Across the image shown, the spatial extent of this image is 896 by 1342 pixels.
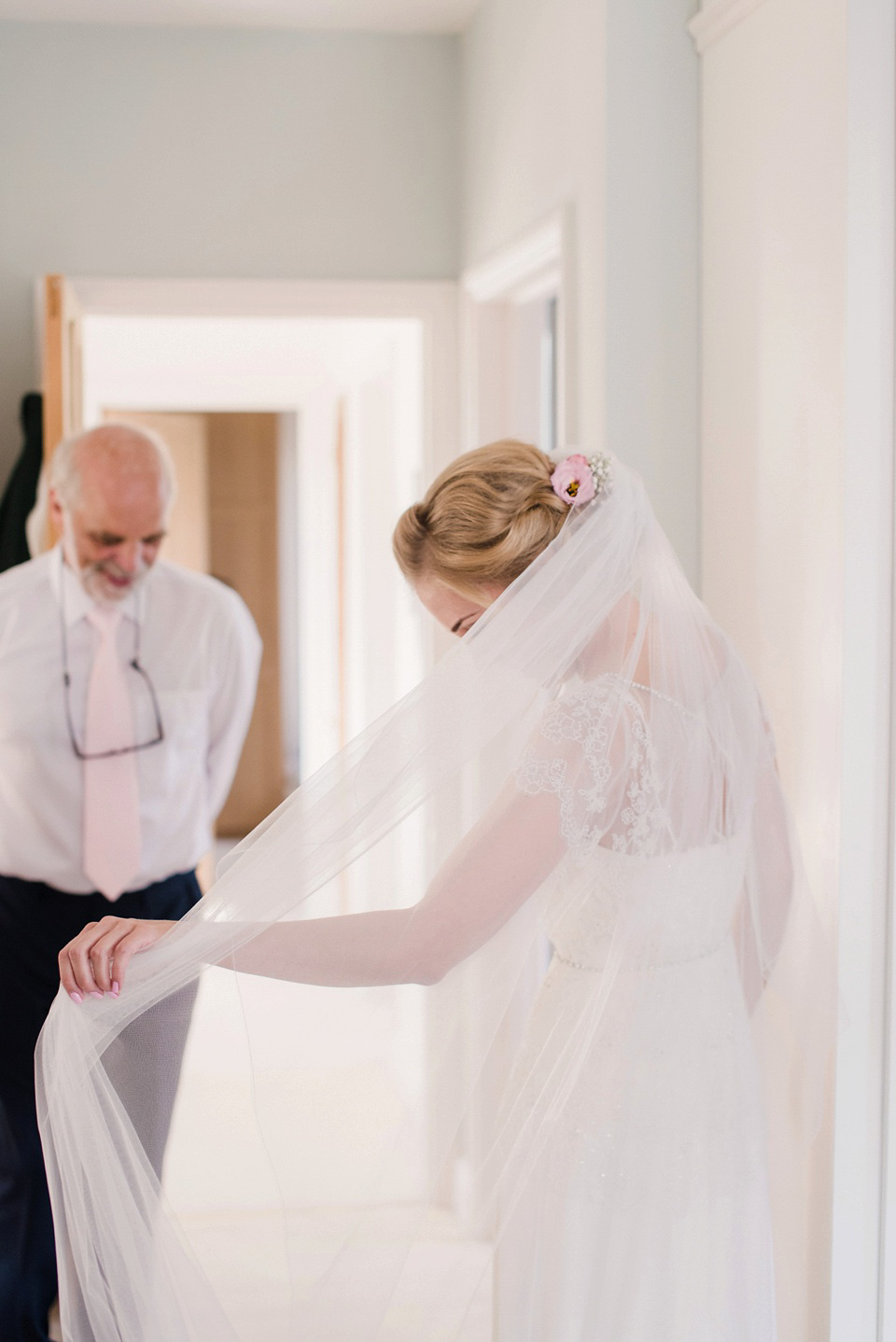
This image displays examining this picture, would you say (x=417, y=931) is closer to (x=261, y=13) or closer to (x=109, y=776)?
(x=109, y=776)

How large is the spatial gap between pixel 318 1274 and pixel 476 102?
2.46 meters

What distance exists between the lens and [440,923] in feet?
4.21

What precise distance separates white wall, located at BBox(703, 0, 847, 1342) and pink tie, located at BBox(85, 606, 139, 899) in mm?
1174

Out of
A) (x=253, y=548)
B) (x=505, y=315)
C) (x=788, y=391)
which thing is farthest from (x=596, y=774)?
(x=253, y=548)

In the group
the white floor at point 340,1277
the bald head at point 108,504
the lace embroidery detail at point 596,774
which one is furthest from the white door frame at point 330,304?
the white floor at point 340,1277

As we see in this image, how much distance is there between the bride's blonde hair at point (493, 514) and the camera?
1.40 m

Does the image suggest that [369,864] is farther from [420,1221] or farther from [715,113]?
[715,113]

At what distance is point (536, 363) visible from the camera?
299cm

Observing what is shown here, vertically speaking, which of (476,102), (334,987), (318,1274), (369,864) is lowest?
(318,1274)

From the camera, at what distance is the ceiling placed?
2768 mm

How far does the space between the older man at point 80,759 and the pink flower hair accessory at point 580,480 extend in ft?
4.23

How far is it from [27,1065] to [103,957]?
1.24 meters

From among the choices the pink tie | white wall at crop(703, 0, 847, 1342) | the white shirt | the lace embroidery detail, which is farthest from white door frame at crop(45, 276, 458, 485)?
the lace embroidery detail

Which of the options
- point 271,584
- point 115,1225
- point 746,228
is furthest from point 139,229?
point 271,584
